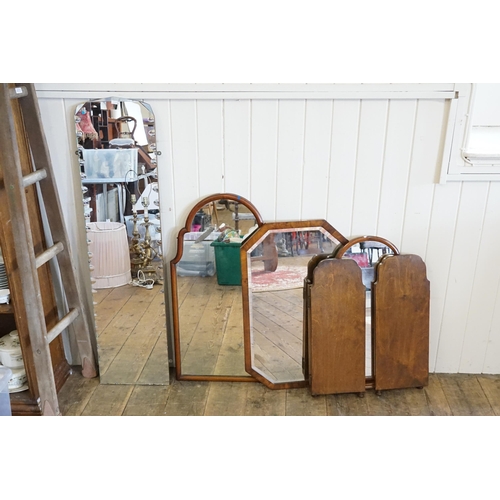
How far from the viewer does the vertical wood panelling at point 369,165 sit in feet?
6.54

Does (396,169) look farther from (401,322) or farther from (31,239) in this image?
(31,239)

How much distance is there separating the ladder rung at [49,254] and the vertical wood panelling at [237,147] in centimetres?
74

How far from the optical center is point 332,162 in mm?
2062

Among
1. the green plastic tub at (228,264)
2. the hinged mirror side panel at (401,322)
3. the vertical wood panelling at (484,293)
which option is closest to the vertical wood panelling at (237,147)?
the green plastic tub at (228,264)

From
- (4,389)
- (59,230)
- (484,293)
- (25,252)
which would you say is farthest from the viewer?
(484,293)

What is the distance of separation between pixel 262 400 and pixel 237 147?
1.07 m

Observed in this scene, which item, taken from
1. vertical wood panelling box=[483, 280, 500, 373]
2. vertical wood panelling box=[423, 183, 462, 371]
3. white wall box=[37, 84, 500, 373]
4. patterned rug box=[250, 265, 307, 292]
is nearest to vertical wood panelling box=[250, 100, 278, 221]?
white wall box=[37, 84, 500, 373]

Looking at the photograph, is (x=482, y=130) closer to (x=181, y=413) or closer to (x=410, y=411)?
(x=410, y=411)

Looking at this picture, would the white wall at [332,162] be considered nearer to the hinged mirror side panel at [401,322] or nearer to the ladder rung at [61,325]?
the hinged mirror side panel at [401,322]

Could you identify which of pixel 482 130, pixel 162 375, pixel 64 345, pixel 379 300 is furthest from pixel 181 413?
pixel 482 130

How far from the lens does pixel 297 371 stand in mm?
2199

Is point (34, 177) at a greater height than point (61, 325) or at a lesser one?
greater

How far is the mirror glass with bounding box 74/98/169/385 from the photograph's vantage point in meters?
2.00

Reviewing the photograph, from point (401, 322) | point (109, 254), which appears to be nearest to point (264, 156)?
→ point (109, 254)
